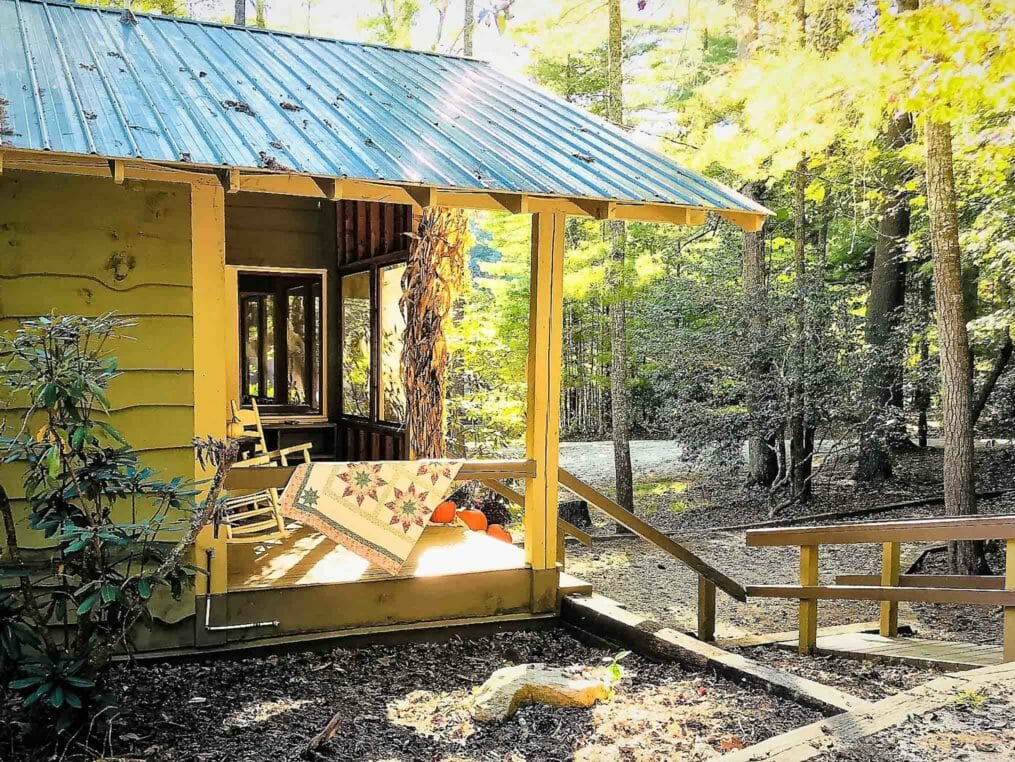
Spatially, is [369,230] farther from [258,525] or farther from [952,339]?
[952,339]

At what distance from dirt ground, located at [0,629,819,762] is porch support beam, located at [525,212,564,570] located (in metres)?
0.87

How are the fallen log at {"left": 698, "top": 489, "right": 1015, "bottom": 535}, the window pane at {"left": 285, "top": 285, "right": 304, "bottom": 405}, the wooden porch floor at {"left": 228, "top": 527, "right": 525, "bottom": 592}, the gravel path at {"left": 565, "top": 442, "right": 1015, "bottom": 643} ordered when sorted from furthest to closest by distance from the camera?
the fallen log at {"left": 698, "top": 489, "right": 1015, "bottom": 535}, the window pane at {"left": 285, "top": 285, "right": 304, "bottom": 405}, the gravel path at {"left": 565, "top": 442, "right": 1015, "bottom": 643}, the wooden porch floor at {"left": 228, "top": 527, "right": 525, "bottom": 592}

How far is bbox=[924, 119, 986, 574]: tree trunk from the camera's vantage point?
6.93m

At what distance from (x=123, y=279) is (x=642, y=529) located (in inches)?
135

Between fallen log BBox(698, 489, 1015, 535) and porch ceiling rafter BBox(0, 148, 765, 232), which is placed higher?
porch ceiling rafter BBox(0, 148, 765, 232)

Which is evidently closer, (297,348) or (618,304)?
(297,348)

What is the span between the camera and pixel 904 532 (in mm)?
4508

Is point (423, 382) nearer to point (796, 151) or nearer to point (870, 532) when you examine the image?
point (870, 532)

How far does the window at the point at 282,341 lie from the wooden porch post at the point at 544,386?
11.7 ft

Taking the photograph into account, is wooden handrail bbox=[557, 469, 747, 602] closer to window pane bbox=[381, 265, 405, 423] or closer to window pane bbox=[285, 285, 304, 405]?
window pane bbox=[381, 265, 405, 423]

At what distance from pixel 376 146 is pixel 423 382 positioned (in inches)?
101

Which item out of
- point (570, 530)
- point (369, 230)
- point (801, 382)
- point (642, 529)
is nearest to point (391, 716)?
point (642, 529)

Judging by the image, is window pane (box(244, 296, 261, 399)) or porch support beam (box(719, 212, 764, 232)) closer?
porch support beam (box(719, 212, 764, 232))

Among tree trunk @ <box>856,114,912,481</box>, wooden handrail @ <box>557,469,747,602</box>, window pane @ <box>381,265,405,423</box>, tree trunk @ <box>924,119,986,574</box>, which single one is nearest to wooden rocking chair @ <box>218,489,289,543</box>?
window pane @ <box>381,265,405,423</box>
